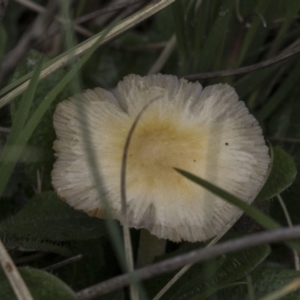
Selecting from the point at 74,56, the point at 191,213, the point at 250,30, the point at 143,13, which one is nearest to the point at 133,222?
the point at 191,213

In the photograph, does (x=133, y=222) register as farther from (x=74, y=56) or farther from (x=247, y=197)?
(x=74, y=56)

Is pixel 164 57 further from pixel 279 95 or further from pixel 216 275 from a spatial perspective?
pixel 216 275

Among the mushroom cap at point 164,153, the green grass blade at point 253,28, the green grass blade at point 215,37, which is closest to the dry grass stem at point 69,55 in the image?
the mushroom cap at point 164,153

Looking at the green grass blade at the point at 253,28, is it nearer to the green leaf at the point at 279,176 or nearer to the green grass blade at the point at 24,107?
the green leaf at the point at 279,176

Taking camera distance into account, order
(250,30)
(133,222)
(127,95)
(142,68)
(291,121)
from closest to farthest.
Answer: (133,222), (127,95), (250,30), (291,121), (142,68)

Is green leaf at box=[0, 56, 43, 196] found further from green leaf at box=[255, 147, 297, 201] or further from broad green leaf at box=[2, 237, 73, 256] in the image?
green leaf at box=[255, 147, 297, 201]

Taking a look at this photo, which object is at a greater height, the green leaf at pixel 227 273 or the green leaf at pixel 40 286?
the green leaf at pixel 40 286

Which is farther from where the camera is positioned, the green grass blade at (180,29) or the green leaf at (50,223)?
the green grass blade at (180,29)

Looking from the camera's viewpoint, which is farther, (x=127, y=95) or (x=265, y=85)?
(x=265, y=85)
